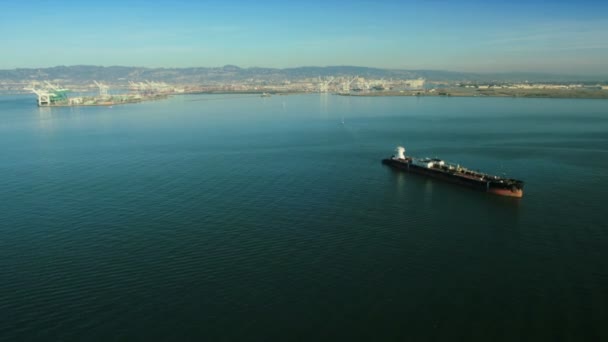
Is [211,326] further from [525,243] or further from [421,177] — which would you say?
[421,177]

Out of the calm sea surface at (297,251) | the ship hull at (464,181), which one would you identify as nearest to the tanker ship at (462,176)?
the ship hull at (464,181)

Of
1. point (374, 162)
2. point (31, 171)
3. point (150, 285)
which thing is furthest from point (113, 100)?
point (150, 285)

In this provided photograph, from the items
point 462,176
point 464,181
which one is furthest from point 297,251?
point 462,176

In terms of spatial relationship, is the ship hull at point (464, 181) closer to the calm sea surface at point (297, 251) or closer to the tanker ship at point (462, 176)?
the tanker ship at point (462, 176)

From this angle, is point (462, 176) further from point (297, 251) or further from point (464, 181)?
point (297, 251)

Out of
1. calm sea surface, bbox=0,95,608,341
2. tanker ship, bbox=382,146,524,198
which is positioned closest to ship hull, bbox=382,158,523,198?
tanker ship, bbox=382,146,524,198

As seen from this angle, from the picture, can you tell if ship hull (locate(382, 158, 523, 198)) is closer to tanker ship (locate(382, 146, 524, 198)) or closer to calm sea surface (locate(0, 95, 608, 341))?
tanker ship (locate(382, 146, 524, 198))
